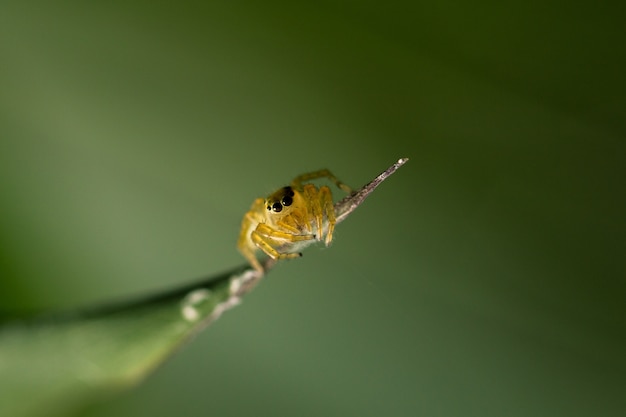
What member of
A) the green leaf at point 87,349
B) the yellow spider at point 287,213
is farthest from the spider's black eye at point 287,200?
the green leaf at point 87,349

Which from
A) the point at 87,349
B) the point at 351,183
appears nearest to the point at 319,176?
the point at 351,183

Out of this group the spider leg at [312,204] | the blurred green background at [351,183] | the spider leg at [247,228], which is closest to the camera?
the blurred green background at [351,183]

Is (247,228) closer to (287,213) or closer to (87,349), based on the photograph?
(287,213)

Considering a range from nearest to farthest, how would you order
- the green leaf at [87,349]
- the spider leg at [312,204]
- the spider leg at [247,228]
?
the green leaf at [87,349] → the spider leg at [312,204] → the spider leg at [247,228]

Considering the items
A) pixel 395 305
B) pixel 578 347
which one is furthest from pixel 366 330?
pixel 578 347

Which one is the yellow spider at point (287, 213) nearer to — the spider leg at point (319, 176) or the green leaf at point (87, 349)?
the spider leg at point (319, 176)

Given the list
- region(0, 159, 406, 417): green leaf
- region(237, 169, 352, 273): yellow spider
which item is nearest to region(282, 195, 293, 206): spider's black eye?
region(237, 169, 352, 273): yellow spider

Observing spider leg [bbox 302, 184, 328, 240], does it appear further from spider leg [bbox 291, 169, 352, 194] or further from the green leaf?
the green leaf

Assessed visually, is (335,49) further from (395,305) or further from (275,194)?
(395,305)
